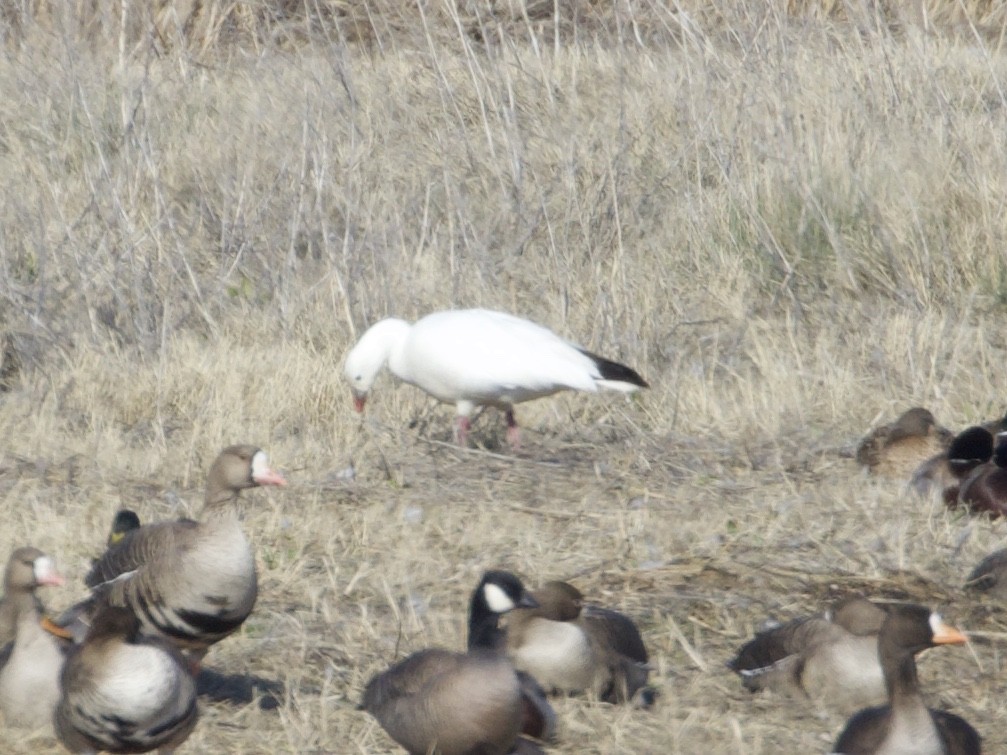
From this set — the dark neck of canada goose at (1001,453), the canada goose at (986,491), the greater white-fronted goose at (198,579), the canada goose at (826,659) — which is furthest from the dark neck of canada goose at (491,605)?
the dark neck of canada goose at (1001,453)

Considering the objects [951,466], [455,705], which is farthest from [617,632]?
[951,466]

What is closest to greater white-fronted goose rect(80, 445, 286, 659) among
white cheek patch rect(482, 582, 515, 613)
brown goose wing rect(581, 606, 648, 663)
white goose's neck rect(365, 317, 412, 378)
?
white cheek patch rect(482, 582, 515, 613)

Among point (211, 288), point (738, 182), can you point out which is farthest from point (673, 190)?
point (211, 288)

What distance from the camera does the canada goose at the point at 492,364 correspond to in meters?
6.77

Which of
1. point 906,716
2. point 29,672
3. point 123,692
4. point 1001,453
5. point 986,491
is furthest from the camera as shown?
point 1001,453

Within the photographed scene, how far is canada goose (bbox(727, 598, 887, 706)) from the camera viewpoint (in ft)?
14.4

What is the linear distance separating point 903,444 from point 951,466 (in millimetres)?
299

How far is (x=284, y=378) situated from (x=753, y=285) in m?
2.90

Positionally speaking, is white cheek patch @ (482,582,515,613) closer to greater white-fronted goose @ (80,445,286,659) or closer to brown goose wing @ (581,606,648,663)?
brown goose wing @ (581,606,648,663)

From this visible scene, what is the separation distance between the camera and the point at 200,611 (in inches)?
164

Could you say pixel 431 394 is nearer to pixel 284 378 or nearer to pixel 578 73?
pixel 284 378

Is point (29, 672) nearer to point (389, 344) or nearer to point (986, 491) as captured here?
point (389, 344)

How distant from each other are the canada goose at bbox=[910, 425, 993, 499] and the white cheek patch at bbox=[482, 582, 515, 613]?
2593 millimetres

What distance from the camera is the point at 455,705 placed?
147 inches
